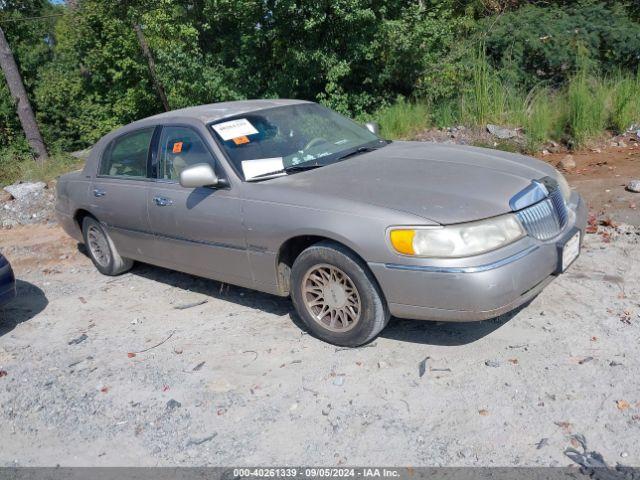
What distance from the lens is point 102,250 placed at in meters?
6.40

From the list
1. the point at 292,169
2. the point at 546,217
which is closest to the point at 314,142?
the point at 292,169

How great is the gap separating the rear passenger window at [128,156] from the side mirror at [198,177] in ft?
3.48

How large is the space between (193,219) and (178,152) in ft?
2.22

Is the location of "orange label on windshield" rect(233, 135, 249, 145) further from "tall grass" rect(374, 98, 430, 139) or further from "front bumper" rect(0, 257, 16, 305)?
"tall grass" rect(374, 98, 430, 139)

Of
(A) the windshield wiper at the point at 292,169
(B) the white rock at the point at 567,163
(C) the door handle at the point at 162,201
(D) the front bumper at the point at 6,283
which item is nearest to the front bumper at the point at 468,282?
(A) the windshield wiper at the point at 292,169

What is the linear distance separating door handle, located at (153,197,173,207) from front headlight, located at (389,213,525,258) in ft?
7.01

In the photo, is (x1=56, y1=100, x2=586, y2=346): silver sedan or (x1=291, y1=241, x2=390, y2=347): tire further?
(x1=291, y1=241, x2=390, y2=347): tire

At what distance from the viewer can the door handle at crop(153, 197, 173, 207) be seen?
5.12 metres

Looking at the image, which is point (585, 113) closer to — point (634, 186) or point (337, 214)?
point (634, 186)

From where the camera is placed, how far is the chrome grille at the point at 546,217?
13.0 ft

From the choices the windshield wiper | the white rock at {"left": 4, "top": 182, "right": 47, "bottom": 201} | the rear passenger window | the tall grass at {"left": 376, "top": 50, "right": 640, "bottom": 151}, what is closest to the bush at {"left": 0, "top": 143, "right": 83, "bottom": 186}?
the white rock at {"left": 4, "top": 182, "right": 47, "bottom": 201}

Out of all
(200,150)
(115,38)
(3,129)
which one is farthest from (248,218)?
(3,129)

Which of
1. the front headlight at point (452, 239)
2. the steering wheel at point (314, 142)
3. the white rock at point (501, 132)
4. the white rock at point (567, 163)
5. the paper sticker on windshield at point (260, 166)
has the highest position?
the steering wheel at point (314, 142)

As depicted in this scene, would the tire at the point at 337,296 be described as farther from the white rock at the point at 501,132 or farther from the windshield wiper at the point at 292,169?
the white rock at the point at 501,132
